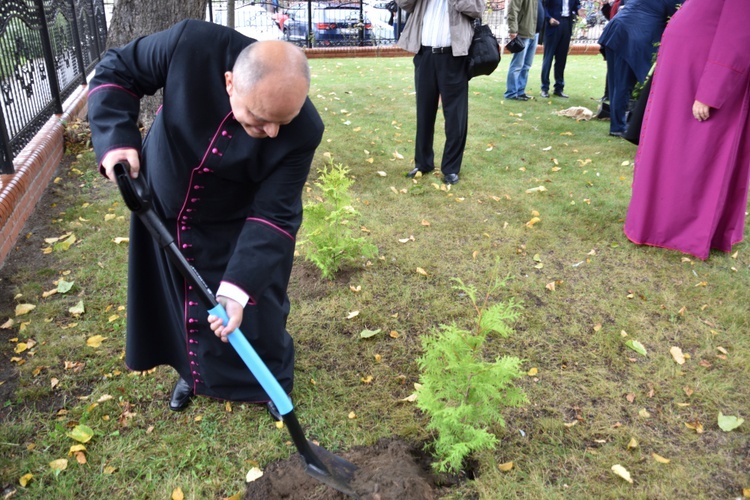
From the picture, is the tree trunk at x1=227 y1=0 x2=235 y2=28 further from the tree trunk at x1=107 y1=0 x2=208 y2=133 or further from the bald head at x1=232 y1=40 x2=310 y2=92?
the bald head at x1=232 y1=40 x2=310 y2=92

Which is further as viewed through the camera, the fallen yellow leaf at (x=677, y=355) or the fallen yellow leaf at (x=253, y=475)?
the fallen yellow leaf at (x=677, y=355)

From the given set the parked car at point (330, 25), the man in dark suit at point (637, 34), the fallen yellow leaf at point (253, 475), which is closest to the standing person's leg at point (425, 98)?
the man in dark suit at point (637, 34)

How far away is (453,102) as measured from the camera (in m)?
5.29

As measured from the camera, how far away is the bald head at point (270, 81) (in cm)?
164

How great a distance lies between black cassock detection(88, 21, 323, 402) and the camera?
201 centimetres

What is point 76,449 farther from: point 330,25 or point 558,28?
point 330,25

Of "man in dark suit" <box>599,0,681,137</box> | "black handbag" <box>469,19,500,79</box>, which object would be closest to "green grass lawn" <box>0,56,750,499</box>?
"black handbag" <box>469,19,500,79</box>

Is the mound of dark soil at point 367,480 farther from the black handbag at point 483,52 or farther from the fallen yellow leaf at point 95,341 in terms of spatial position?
the black handbag at point 483,52

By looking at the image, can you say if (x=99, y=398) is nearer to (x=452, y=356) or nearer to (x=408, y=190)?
(x=452, y=356)

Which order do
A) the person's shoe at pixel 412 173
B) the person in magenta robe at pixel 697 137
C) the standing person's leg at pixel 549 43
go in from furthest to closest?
1. the standing person's leg at pixel 549 43
2. the person's shoe at pixel 412 173
3. the person in magenta robe at pixel 697 137

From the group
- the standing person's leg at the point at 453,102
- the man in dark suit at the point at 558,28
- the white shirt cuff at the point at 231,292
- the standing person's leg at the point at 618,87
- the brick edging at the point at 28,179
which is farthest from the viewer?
the man in dark suit at the point at 558,28

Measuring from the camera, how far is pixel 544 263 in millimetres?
4156

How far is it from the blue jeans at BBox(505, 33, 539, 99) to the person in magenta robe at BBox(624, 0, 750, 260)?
5.53m

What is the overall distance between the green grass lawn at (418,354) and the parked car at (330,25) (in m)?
11.6
